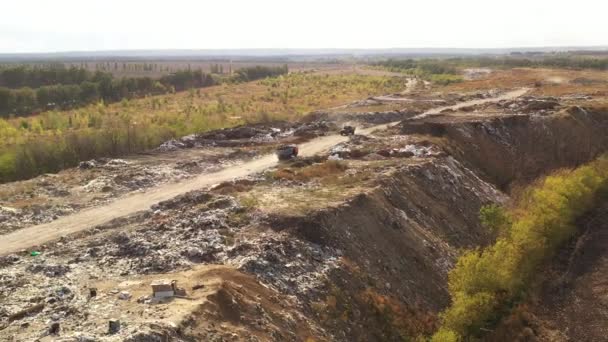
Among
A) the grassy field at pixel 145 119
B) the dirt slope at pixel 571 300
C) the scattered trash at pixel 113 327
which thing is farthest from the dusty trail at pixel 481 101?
the scattered trash at pixel 113 327

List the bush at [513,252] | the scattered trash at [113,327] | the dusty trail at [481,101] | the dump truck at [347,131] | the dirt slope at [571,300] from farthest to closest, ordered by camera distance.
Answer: the dusty trail at [481,101] < the dump truck at [347,131] < the dirt slope at [571,300] < the bush at [513,252] < the scattered trash at [113,327]

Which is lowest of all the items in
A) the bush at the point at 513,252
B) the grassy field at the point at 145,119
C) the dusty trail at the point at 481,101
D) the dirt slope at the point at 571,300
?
the dirt slope at the point at 571,300

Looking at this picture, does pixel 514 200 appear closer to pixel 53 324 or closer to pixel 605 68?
pixel 53 324

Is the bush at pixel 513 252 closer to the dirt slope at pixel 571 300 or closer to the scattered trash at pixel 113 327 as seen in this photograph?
the dirt slope at pixel 571 300

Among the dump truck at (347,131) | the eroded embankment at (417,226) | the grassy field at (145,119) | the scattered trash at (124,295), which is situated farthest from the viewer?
the dump truck at (347,131)

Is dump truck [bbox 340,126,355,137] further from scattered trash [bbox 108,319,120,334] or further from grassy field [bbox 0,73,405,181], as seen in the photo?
scattered trash [bbox 108,319,120,334]

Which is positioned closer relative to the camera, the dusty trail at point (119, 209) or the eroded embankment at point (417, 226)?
the eroded embankment at point (417, 226)

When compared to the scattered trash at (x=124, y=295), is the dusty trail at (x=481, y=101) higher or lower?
higher
